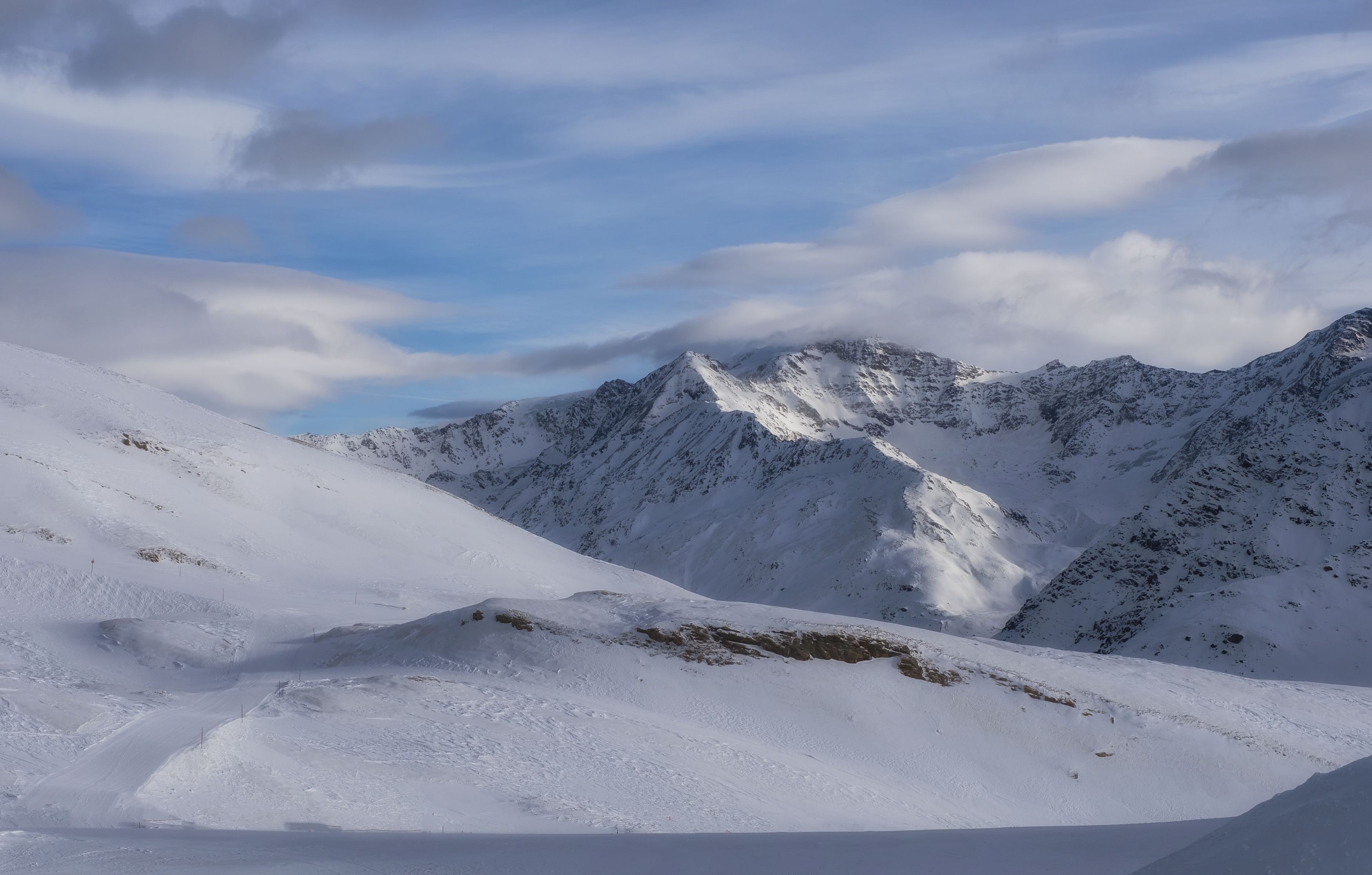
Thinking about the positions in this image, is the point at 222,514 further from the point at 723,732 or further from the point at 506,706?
the point at 723,732

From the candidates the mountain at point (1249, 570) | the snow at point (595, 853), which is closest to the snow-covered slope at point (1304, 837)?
the snow at point (595, 853)

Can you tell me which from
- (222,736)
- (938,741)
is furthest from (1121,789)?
(222,736)

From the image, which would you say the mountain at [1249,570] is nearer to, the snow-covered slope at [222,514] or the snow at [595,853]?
the snow-covered slope at [222,514]

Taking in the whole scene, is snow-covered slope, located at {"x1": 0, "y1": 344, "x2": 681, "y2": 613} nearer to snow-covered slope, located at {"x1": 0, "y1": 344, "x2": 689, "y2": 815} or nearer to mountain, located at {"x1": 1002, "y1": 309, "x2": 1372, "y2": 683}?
snow-covered slope, located at {"x1": 0, "y1": 344, "x2": 689, "y2": 815}

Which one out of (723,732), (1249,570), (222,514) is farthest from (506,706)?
(1249,570)

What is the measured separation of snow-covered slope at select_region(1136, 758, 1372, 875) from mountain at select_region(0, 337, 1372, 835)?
471 inches

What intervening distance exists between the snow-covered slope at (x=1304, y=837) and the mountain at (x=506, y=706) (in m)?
12.0

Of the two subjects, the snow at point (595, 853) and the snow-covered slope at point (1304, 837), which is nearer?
the snow-covered slope at point (1304, 837)

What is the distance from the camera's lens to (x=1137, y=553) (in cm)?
10612

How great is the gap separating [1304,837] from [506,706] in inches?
820

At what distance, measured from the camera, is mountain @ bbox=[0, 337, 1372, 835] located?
59.7ft

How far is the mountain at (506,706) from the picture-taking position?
18188 millimetres

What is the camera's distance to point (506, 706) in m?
25.4

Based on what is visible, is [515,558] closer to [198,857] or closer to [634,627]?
[634,627]
